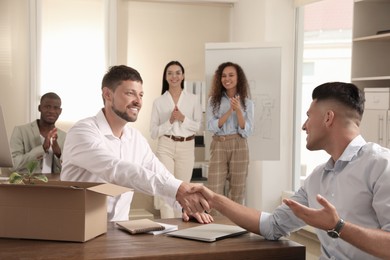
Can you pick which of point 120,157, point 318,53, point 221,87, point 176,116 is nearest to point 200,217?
point 120,157

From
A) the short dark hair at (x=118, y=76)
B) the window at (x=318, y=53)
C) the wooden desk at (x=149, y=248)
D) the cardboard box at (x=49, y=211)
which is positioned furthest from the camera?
the window at (x=318, y=53)

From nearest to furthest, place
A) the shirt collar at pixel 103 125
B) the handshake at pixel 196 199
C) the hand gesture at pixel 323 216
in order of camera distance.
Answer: the hand gesture at pixel 323 216
the handshake at pixel 196 199
the shirt collar at pixel 103 125

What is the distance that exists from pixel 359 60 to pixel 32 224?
11.3 feet

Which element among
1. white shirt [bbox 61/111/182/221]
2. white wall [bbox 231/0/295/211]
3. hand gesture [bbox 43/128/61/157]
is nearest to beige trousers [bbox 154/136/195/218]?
white wall [bbox 231/0/295/211]

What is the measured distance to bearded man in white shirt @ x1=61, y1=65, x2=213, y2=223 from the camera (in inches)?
97.1

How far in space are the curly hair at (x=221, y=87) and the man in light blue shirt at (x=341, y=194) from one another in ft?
10.0

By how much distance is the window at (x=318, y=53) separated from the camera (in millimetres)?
5555

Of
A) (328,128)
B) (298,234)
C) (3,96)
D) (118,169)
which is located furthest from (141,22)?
(328,128)

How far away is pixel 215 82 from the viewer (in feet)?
18.2

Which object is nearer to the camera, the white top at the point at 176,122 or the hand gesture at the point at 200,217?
the hand gesture at the point at 200,217

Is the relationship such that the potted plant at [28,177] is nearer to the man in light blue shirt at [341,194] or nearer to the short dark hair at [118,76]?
the man in light blue shirt at [341,194]

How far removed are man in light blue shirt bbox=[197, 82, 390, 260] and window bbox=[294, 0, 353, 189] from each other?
3.42 m

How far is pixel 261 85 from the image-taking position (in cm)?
571

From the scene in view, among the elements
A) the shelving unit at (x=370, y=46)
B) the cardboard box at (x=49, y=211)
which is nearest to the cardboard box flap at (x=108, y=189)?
the cardboard box at (x=49, y=211)
